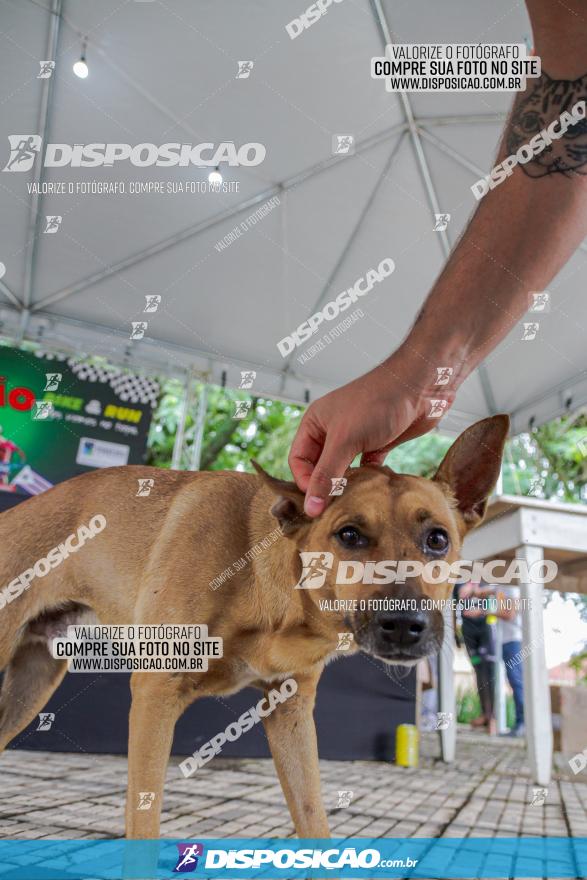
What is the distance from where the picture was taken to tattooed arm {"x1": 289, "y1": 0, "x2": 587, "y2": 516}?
120 centimetres

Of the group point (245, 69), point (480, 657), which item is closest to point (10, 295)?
point (245, 69)

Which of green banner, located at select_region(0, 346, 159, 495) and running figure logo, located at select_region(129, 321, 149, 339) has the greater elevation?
running figure logo, located at select_region(129, 321, 149, 339)

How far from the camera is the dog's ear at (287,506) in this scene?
1.44 metres

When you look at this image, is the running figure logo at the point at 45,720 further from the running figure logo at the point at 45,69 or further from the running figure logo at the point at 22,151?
the running figure logo at the point at 45,69

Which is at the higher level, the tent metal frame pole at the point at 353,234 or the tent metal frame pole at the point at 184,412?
the tent metal frame pole at the point at 353,234

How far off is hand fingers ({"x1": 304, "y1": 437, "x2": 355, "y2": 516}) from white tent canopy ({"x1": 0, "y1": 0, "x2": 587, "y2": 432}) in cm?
208

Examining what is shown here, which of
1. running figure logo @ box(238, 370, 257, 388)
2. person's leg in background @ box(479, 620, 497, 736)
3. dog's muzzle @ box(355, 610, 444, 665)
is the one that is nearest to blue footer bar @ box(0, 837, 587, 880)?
dog's muzzle @ box(355, 610, 444, 665)

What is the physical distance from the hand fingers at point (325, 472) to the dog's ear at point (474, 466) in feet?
1.07

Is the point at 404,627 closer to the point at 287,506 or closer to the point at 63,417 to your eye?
the point at 287,506

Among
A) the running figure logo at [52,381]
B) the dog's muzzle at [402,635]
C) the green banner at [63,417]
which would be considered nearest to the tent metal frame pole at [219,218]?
the green banner at [63,417]

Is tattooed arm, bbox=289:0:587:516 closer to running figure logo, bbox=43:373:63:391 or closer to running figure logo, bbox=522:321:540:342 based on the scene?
running figure logo, bbox=43:373:63:391

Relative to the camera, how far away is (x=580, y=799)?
228 centimetres

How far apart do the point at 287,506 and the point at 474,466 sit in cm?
47

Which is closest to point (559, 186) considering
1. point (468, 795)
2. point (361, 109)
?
point (468, 795)
